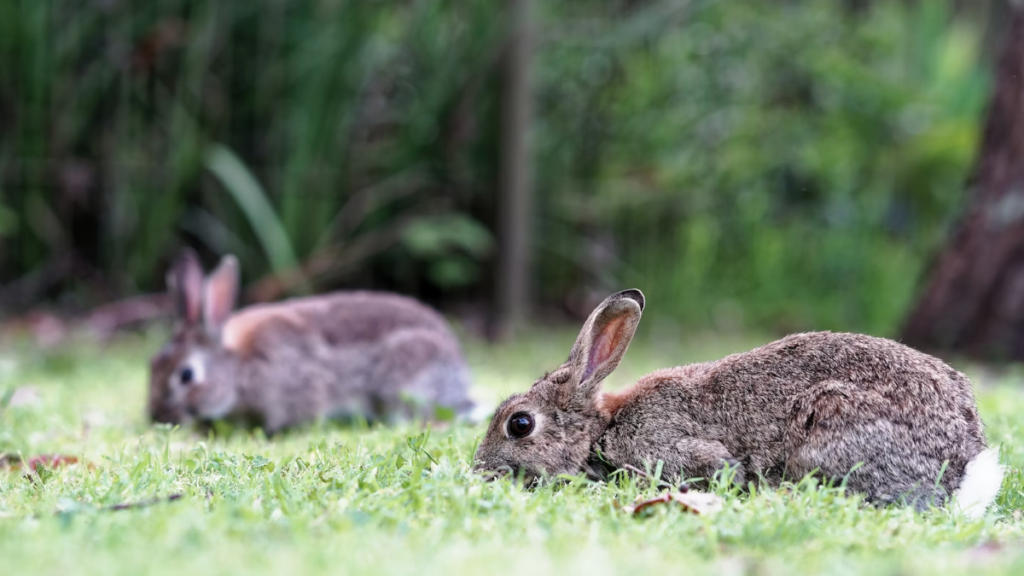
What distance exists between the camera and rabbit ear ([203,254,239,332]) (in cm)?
570

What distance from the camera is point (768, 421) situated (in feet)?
11.1

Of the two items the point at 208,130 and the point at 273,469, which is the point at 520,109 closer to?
the point at 208,130

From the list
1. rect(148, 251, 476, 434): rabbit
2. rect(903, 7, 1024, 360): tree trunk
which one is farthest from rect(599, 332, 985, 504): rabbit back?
rect(903, 7, 1024, 360): tree trunk

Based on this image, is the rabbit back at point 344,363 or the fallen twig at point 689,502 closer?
the fallen twig at point 689,502

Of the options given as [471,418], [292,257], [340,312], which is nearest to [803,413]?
[471,418]

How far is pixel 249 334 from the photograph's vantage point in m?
5.82

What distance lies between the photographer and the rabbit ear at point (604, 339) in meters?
3.59

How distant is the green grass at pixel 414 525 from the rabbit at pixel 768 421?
0.45ft

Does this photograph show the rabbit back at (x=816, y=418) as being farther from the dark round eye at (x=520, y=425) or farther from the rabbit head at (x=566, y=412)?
the dark round eye at (x=520, y=425)

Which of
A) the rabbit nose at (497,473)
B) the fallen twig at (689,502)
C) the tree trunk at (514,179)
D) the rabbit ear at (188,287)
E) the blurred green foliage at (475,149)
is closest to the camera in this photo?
the fallen twig at (689,502)

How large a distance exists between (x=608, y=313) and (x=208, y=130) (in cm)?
654

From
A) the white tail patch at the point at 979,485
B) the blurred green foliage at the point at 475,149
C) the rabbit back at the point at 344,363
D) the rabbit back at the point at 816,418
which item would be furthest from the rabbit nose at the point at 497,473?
the blurred green foliage at the point at 475,149

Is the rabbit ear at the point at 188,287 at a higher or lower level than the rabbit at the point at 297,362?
higher

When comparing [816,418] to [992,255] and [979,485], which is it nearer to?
[979,485]
